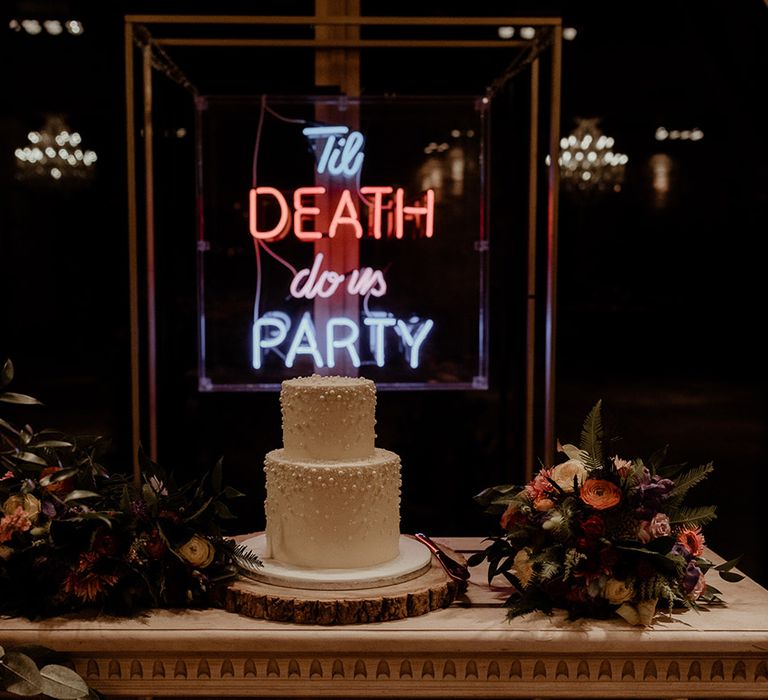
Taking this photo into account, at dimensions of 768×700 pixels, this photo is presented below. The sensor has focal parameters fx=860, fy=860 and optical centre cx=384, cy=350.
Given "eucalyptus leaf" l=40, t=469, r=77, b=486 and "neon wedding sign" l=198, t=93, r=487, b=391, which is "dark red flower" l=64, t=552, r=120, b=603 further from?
"neon wedding sign" l=198, t=93, r=487, b=391

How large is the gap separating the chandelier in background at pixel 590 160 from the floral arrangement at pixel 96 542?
199 centimetres

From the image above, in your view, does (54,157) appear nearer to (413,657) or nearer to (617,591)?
(413,657)

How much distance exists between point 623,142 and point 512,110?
0.48 metres

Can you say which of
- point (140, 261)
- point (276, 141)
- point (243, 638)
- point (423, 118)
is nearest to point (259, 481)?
point (140, 261)

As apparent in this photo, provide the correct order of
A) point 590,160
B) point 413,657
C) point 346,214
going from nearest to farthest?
point 413,657
point 346,214
point 590,160

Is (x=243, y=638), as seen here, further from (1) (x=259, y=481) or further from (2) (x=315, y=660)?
(1) (x=259, y=481)

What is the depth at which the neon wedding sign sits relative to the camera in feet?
9.29

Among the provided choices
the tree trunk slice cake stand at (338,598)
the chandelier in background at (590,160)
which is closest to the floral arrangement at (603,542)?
the tree trunk slice cake stand at (338,598)

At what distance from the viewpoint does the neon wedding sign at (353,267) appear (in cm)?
283

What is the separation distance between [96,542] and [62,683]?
274 millimetres

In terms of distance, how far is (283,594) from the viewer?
65.5 inches

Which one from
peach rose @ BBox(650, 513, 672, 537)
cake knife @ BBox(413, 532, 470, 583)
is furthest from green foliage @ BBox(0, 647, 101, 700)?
peach rose @ BBox(650, 513, 672, 537)

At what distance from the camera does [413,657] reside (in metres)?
1.60

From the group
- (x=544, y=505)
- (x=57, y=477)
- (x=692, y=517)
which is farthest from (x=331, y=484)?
(x=692, y=517)
